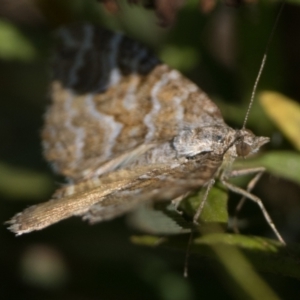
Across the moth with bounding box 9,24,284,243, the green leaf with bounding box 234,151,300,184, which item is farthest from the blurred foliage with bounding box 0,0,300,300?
the moth with bounding box 9,24,284,243

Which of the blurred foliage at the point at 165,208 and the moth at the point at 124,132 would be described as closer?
the moth at the point at 124,132

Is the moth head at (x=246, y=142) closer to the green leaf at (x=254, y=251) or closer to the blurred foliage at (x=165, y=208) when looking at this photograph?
the blurred foliage at (x=165, y=208)

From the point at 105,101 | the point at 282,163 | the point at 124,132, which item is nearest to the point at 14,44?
the point at 105,101

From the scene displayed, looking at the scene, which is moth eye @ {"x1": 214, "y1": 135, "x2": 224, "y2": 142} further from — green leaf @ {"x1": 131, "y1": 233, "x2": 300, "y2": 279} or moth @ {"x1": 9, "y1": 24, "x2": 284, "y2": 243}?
green leaf @ {"x1": 131, "y1": 233, "x2": 300, "y2": 279}

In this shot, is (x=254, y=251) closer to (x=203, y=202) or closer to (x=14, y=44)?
(x=203, y=202)

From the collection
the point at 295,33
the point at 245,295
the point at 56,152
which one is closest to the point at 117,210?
the point at 56,152

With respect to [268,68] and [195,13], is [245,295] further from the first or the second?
[195,13]

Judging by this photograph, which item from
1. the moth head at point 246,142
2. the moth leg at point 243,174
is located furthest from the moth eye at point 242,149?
the moth leg at point 243,174
